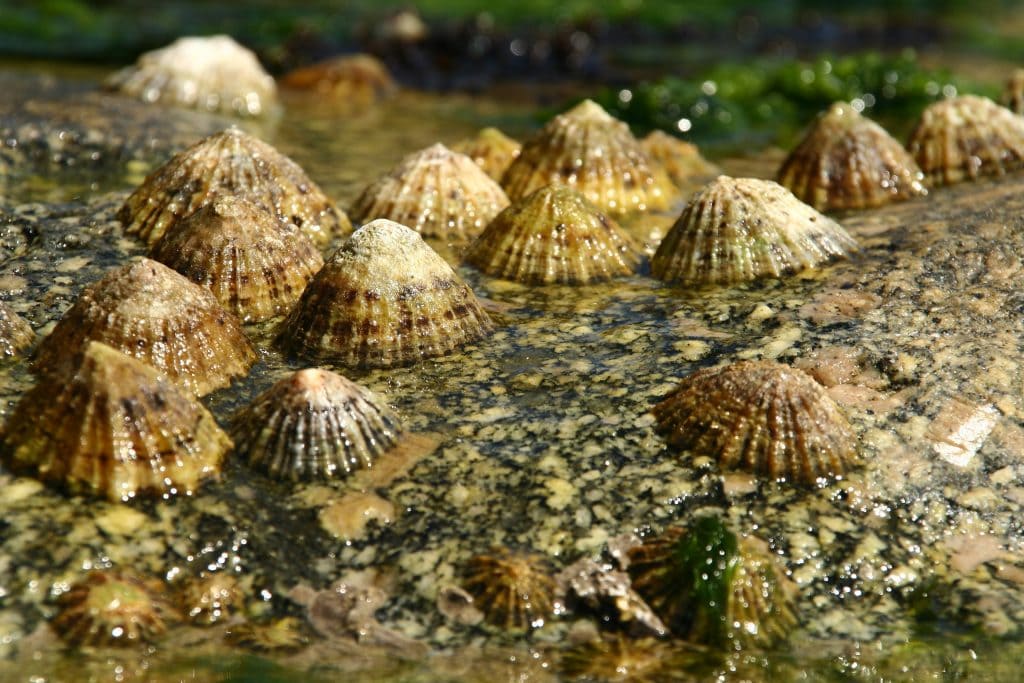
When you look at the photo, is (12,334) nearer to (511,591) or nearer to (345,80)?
(511,591)

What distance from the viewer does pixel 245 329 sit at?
15.2 ft

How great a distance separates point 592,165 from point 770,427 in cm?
294

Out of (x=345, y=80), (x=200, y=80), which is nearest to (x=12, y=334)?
(x=200, y=80)

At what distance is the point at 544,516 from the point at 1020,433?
1.71m

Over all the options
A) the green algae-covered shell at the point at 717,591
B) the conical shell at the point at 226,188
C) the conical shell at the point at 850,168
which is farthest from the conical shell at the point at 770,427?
the conical shell at the point at 850,168

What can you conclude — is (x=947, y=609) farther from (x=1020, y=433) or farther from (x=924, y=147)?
(x=924, y=147)

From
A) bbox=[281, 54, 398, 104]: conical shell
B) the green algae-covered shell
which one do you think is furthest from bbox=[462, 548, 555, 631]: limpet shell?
bbox=[281, 54, 398, 104]: conical shell

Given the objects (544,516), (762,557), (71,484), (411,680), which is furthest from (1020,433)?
(71,484)

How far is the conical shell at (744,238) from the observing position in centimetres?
508

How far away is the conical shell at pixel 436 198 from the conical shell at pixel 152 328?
1.84m

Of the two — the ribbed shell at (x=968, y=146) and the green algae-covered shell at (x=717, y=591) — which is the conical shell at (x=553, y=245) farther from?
the ribbed shell at (x=968, y=146)

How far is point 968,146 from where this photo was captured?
673cm

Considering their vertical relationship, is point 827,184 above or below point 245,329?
above

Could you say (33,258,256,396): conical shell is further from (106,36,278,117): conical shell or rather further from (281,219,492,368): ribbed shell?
(106,36,278,117): conical shell
